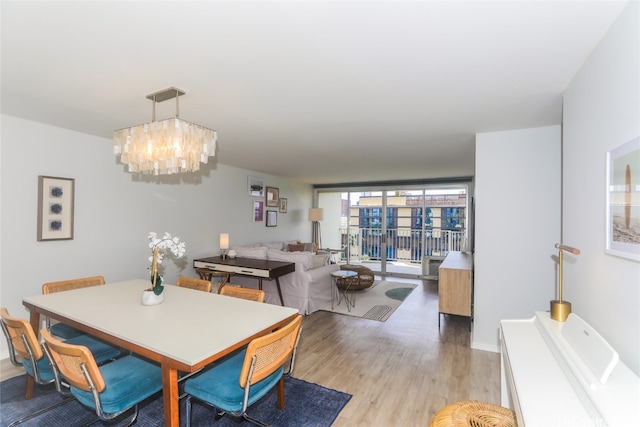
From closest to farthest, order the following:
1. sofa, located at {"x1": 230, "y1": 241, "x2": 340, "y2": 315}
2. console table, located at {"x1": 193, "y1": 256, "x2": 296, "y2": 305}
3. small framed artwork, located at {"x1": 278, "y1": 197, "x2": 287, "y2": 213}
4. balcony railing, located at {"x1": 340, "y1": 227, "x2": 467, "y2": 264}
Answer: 1. console table, located at {"x1": 193, "y1": 256, "x2": 296, "y2": 305}
2. sofa, located at {"x1": 230, "y1": 241, "x2": 340, "y2": 315}
3. small framed artwork, located at {"x1": 278, "y1": 197, "x2": 287, "y2": 213}
4. balcony railing, located at {"x1": 340, "y1": 227, "x2": 467, "y2": 264}

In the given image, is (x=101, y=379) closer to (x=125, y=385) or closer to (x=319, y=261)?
(x=125, y=385)

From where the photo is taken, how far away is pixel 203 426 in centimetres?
208

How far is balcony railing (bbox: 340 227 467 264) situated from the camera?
7.54 meters

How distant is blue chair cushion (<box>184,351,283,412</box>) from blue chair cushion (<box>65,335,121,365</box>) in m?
0.91

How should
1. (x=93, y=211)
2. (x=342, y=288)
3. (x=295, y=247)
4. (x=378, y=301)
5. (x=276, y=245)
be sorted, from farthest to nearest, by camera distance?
(x=295, y=247) → (x=276, y=245) → (x=342, y=288) → (x=378, y=301) → (x=93, y=211)

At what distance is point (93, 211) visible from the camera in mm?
3570

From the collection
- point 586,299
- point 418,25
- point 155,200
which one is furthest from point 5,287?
point 586,299

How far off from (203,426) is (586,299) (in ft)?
8.30

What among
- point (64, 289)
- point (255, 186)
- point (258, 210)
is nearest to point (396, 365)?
point (64, 289)

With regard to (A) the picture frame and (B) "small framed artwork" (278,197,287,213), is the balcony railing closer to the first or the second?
(B) "small framed artwork" (278,197,287,213)

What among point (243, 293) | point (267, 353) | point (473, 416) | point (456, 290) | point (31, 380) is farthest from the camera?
point (456, 290)

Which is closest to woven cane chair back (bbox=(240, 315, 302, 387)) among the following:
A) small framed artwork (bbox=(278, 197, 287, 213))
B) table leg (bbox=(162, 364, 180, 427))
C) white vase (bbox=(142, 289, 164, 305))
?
table leg (bbox=(162, 364, 180, 427))

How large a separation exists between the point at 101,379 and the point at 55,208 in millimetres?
2539

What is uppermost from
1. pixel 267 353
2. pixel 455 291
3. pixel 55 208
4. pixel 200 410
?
pixel 55 208
